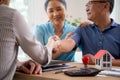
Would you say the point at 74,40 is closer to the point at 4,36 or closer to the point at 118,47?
the point at 118,47

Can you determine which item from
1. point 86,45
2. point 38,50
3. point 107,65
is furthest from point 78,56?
point 38,50

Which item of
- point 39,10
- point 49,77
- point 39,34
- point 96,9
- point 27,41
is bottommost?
point 49,77

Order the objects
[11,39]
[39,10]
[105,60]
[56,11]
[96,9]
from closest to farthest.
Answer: [11,39], [105,60], [96,9], [56,11], [39,10]

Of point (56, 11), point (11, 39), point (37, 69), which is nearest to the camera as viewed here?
point (11, 39)

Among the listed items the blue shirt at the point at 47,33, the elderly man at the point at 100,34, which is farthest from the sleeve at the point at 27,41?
the blue shirt at the point at 47,33

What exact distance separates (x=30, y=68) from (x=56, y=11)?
1196 mm

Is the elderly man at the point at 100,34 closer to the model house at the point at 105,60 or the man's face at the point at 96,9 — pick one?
the man's face at the point at 96,9

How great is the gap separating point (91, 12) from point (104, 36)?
25 centimetres

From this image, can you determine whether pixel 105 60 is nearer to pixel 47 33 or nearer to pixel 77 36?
pixel 77 36

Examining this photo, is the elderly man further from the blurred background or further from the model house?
the blurred background

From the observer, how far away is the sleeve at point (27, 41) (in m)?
1.21

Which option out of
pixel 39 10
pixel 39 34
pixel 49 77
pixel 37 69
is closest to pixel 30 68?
pixel 37 69

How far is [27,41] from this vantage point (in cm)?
125

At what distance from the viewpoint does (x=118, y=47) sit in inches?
86.4
